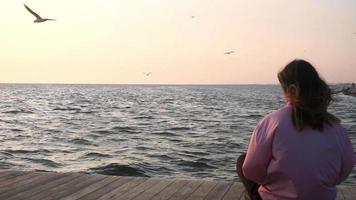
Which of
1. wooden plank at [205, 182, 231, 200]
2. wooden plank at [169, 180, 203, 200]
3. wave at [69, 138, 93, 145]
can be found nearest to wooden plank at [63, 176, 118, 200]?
wooden plank at [169, 180, 203, 200]

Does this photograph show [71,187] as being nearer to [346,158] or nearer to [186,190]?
[186,190]

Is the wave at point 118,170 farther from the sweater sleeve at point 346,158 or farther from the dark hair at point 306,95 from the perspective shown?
the dark hair at point 306,95

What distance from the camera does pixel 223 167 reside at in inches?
468

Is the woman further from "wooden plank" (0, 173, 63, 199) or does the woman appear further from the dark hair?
"wooden plank" (0, 173, 63, 199)

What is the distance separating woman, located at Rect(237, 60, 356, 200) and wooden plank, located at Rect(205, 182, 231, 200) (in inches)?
106

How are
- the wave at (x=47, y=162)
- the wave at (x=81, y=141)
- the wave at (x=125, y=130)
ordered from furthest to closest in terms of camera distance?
the wave at (x=125, y=130) → the wave at (x=81, y=141) → the wave at (x=47, y=162)

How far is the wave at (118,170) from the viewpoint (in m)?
10.8

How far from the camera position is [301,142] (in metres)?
3.12

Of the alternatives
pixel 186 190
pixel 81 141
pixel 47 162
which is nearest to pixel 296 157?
pixel 186 190

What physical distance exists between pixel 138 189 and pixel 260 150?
10.9ft

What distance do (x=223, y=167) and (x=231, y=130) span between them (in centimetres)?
1013

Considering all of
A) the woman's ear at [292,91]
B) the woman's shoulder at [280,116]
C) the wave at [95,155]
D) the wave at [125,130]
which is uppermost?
the woman's ear at [292,91]

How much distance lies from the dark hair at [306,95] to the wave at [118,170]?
25.8 feet

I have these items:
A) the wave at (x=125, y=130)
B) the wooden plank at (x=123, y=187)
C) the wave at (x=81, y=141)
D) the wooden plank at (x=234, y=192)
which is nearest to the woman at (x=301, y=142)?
the wooden plank at (x=234, y=192)
